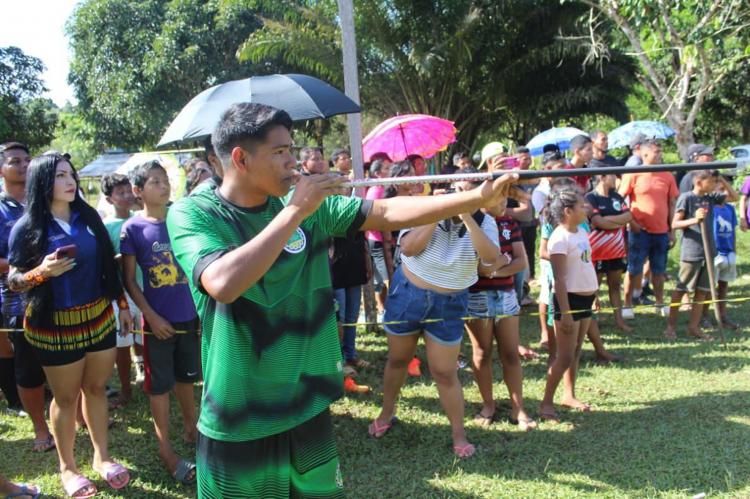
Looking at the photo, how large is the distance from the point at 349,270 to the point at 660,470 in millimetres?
2942

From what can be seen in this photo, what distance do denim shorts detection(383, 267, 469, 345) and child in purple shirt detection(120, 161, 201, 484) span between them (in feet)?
4.31

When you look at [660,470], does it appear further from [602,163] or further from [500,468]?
[602,163]

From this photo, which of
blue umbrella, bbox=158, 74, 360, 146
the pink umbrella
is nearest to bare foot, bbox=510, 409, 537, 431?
blue umbrella, bbox=158, 74, 360, 146

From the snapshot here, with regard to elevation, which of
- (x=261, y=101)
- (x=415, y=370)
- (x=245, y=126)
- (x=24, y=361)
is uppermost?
(x=261, y=101)

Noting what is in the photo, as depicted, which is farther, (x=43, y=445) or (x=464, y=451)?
(x=43, y=445)

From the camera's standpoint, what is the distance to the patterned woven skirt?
3539 millimetres

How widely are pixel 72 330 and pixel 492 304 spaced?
2670mm

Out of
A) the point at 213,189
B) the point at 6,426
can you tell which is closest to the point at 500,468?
the point at 213,189

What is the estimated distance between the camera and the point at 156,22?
72.0 ft

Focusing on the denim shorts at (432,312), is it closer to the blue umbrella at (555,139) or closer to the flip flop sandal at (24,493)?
the flip flop sandal at (24,493)

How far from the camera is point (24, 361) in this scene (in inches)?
169

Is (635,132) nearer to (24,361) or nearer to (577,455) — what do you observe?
(577,455)

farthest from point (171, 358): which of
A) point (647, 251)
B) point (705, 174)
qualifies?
point (647, 251)

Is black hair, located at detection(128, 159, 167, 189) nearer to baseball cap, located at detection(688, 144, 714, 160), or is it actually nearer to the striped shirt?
the striped shirt
